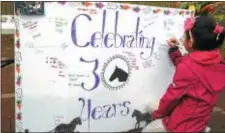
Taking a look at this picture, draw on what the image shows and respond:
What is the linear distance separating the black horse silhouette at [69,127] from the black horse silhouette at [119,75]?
13.8 inches

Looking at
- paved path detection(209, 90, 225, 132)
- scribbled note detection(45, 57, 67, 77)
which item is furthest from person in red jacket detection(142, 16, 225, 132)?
paved path detection(209, 90, 225, 132)

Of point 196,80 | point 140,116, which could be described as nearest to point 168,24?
point 196,80

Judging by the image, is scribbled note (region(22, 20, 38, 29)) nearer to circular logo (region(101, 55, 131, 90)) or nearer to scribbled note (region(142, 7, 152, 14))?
circular logo (region(101, 55, 131, 90))

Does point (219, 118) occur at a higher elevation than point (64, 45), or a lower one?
lower

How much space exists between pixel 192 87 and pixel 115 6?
27.9 inches

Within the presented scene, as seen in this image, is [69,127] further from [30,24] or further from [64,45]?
[30,24]

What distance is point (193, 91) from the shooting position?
257 centimetres

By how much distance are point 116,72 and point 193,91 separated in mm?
549

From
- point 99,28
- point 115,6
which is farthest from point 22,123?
point 115,6

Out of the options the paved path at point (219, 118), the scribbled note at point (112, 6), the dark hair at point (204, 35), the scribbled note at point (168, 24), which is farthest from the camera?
the paved path at point (219, 118)

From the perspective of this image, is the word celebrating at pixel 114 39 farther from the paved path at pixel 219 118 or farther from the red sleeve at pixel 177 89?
the paved path at pixel 219 118

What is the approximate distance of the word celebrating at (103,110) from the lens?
2799mm

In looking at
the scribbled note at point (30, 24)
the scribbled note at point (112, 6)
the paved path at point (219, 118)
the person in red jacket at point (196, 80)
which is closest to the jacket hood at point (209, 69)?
the person in red jacket at point (196, 80)

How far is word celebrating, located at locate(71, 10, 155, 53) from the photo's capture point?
2.63 meters
